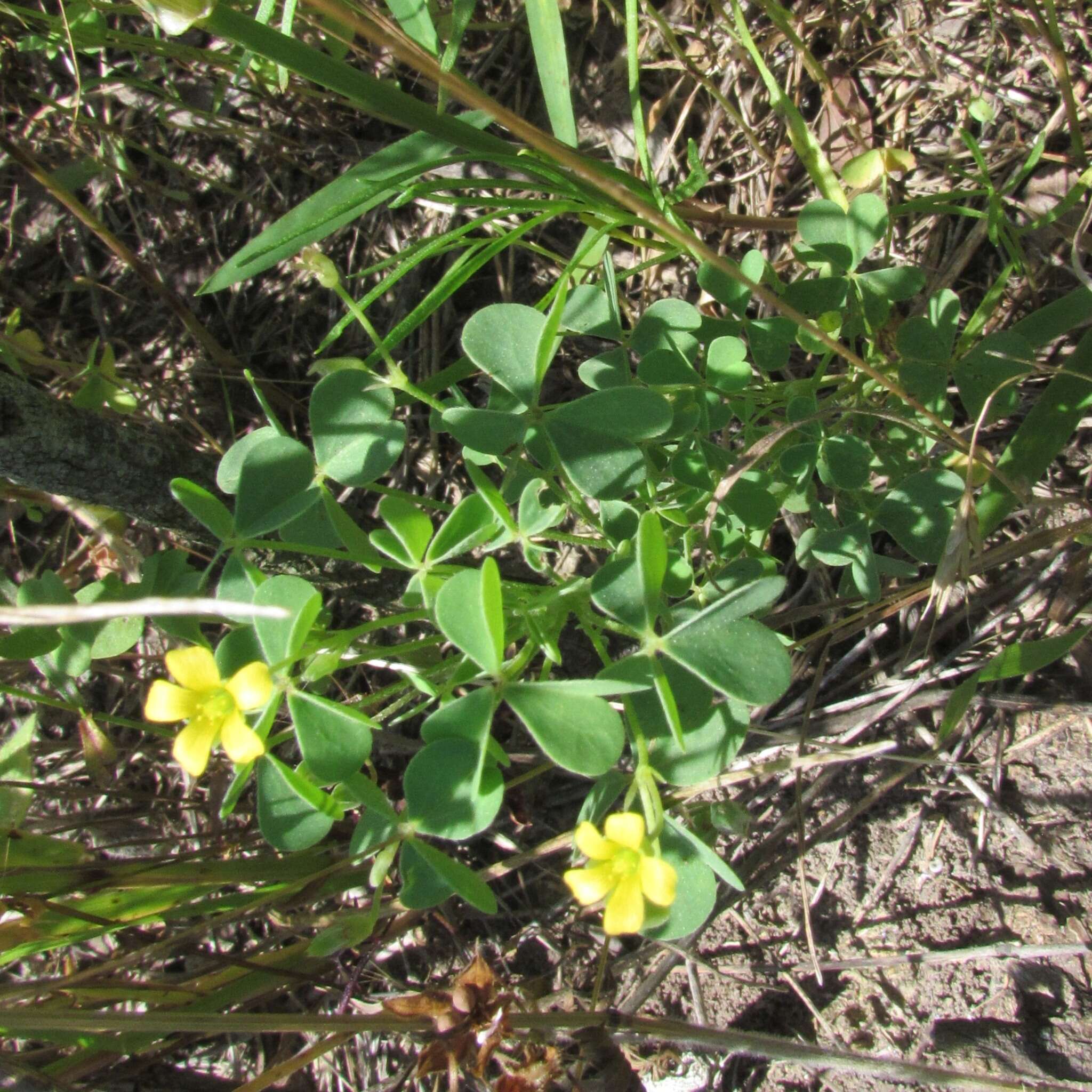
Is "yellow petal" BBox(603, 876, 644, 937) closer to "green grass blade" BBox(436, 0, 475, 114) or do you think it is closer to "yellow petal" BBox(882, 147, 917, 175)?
"green grass blade" BBox(436, 0, 475, 114)

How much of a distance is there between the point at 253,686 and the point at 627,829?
1.66 feet

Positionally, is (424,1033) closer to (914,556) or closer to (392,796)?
(392,796)

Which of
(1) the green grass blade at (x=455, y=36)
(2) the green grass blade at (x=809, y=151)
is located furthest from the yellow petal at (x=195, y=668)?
(2) the green grass blade at (x=809, y=151)

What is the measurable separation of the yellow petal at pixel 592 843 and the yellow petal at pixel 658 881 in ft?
0.21

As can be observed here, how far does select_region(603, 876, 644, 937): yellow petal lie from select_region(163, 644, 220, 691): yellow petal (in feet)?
Answer: 1.95

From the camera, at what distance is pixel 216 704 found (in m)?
1.25

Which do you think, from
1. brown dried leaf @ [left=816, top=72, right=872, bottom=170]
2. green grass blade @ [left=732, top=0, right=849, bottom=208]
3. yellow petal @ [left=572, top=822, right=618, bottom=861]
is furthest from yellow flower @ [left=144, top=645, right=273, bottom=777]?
brown dried leaf @ [left=816, top=72, right=872, bottom=170]

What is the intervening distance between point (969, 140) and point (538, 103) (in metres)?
1.22

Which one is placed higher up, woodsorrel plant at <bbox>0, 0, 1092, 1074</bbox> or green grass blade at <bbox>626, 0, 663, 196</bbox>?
green grass blade at <bbox>626, 0, 663, 196</bbox>

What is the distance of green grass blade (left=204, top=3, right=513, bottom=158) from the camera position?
140 cm

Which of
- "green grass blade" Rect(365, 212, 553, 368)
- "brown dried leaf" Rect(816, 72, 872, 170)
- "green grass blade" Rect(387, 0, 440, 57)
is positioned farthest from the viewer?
"brown dried leaf" Rect(816, 72, 872, 170)

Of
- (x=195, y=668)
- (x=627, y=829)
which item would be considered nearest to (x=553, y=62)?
(x=195, y=668)

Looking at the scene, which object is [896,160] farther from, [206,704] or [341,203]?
[206,704]

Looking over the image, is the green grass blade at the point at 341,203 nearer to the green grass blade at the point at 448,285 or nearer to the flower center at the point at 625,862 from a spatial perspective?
the green grass blade at the point at 448,285
